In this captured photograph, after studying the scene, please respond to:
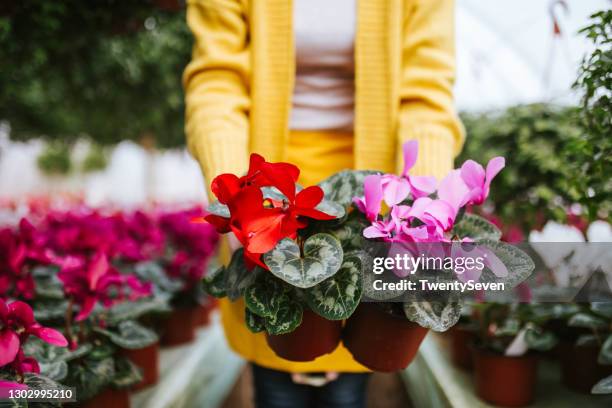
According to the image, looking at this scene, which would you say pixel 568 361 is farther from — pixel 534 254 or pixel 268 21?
pixel 268 21

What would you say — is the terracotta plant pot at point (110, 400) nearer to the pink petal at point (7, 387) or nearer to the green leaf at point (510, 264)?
the pink petal at point (7, 387)

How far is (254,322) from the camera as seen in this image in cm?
73

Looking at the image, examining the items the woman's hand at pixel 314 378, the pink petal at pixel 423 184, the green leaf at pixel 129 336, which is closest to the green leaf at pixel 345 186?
the pink petal at pixel 423 184

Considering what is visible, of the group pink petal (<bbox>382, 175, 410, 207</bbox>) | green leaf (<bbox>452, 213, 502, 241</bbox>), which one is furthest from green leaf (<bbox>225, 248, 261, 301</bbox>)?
green leaf (<bbox>452, 213, 502, 241</bbox>)

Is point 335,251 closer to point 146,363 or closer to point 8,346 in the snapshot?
point 8,346

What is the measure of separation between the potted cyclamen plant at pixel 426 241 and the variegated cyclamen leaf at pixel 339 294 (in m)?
0.02

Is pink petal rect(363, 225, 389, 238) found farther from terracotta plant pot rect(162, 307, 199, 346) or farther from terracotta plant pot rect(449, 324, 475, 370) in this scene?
terracotta plant pot rect(162, 307, 199, 346)

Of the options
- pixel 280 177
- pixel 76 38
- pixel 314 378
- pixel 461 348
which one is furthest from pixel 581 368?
pixel 76 38

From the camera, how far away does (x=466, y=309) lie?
1.68 metres

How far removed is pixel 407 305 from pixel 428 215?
127mm

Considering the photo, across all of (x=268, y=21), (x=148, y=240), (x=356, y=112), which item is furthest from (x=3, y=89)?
(x=356, y=112)

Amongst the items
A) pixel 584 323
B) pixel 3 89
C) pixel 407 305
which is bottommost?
pixel 584 323

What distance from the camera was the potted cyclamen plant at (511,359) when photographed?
1267mm

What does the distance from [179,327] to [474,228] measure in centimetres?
155
